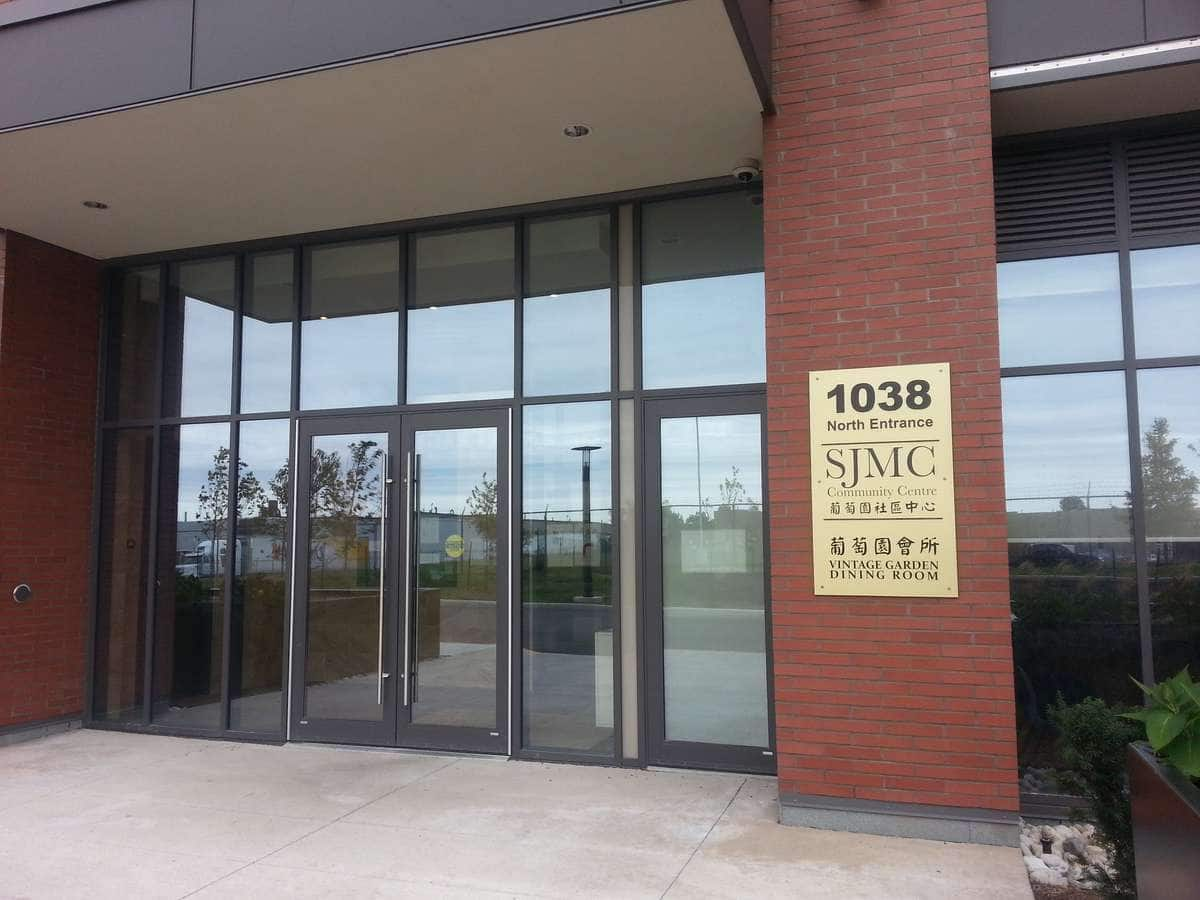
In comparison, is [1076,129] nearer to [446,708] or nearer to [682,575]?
[682,575]

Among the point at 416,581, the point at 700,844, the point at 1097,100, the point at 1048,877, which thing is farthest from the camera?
the point at 416,581

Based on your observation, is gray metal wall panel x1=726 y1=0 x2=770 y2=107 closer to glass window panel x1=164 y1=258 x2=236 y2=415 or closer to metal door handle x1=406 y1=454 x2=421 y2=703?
metal door handle x1=406 y1=454 x2=421 y2=703

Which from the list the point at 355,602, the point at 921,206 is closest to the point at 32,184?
the point at 355,602

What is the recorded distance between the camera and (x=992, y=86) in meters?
5.37

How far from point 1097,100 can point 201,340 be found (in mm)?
7140

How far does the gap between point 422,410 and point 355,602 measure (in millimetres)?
1613

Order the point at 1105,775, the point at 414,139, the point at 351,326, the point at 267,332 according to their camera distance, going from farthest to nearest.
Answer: the point at 267,332 < the point at 351,326 < the point at 414,139 < the point at 1105,775

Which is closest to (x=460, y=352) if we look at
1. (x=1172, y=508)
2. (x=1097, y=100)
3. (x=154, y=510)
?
(x=154, y=510)

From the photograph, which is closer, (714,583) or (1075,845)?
(1075,845)

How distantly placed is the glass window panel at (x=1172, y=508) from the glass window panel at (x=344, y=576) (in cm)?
530

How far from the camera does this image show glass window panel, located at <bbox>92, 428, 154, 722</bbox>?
8227 mm

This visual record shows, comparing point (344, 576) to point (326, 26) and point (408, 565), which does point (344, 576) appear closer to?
point (408, 565)

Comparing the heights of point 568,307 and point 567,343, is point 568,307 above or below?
above

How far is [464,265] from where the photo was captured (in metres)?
7.53
